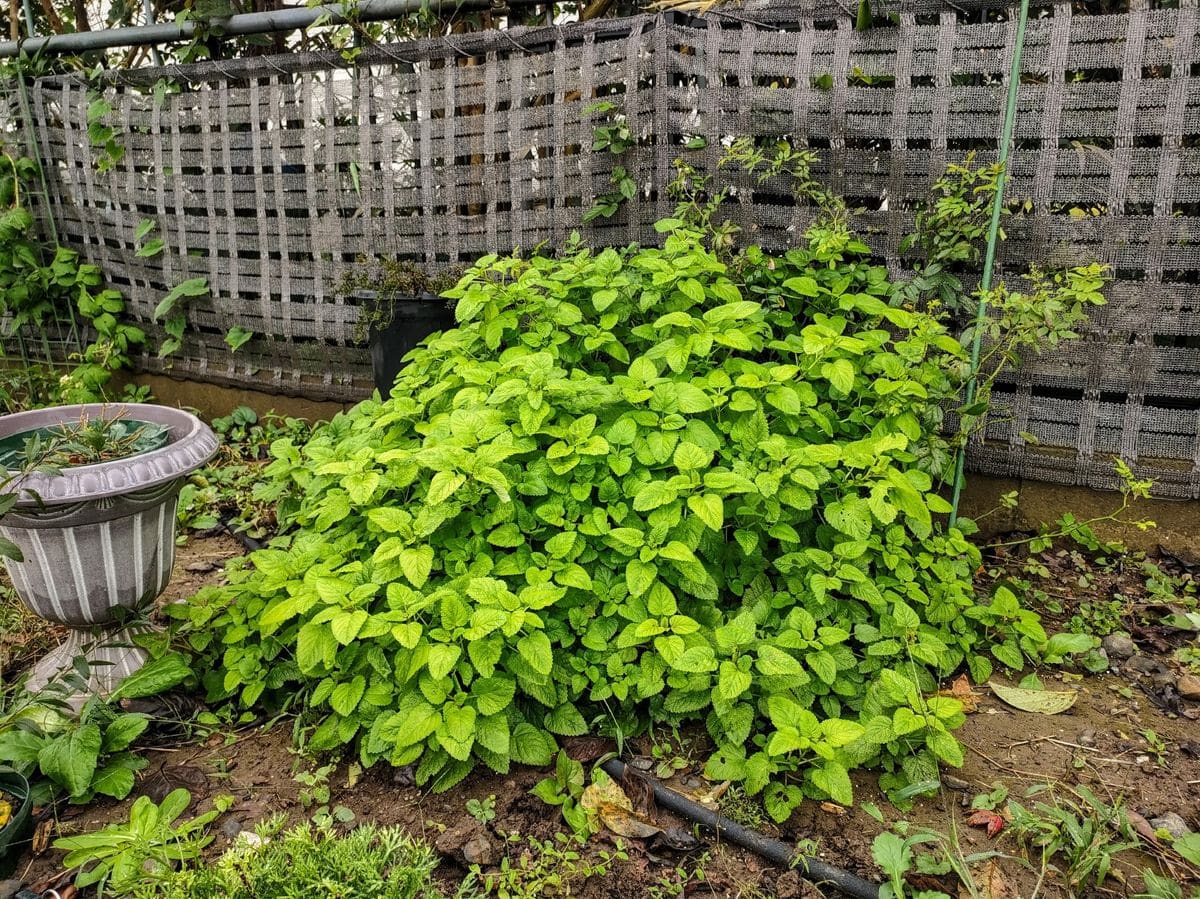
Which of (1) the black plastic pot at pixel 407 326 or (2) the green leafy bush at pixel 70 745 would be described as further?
(1) the black plastic pot at pixel 407 326

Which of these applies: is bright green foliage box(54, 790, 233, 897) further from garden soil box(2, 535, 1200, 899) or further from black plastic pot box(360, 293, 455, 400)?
black plastic pot box(360, 293, 455, 400)

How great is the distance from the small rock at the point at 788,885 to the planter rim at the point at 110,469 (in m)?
1.84

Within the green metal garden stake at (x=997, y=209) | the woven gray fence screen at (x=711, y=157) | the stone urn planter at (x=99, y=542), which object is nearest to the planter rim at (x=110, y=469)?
the stone urn planter at (x=99, y=542)

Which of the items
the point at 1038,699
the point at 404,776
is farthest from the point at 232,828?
the point at 1038,699

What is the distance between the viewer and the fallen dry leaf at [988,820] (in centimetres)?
181

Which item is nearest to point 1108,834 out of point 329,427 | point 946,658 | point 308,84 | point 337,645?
point 946,658

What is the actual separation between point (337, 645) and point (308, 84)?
9.91ft

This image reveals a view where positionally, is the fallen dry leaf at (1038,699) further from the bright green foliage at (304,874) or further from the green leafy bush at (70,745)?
the green leafy bush at (70,745)

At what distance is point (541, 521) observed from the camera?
7.09ft

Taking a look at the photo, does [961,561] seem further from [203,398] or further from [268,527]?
[203,398]

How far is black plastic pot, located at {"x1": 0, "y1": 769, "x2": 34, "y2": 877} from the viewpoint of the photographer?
69.4 inches

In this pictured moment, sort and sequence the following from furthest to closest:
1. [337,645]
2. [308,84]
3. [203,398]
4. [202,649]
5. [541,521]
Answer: [203,398] → [308,84] → [202,649] → [541,521] → [337,645]

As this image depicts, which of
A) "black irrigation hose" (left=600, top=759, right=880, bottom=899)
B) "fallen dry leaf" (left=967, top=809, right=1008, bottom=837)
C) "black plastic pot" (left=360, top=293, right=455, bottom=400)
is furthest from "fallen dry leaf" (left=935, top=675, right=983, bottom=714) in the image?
"black plastic pot" (left=360, top=293, right=455, bottom=400)

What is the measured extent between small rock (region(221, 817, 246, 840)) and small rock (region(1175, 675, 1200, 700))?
252cm
